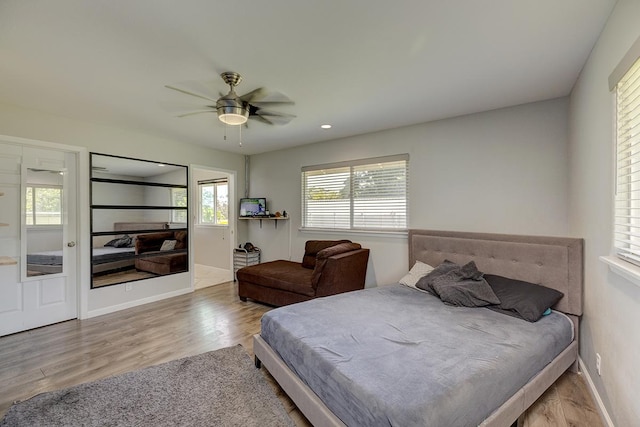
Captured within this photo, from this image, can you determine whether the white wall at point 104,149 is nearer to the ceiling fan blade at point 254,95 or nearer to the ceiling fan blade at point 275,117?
the ceiling fan blade at point 275,117

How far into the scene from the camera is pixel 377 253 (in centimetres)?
409

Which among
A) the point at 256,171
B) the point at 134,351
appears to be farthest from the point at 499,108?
the point at 134,351

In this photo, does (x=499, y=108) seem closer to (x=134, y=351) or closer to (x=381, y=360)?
(x=381, y=360)

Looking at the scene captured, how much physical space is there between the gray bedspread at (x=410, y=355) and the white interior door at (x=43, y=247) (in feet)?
9.82

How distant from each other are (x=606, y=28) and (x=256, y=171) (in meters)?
4.95

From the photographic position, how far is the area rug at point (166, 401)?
1.80m

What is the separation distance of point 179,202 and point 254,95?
9.27 ft

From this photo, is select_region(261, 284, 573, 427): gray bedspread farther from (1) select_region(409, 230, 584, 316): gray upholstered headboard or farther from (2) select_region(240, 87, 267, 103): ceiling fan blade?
(2) select_region(240, 87, 267, 103): ceiling fan blade

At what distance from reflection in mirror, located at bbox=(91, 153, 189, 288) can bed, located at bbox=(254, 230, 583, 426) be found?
281 cm

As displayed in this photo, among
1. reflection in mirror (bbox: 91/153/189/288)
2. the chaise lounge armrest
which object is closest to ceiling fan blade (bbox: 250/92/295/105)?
the chaise lounge armrest

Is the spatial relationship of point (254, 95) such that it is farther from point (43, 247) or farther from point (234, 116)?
point (43, 247)

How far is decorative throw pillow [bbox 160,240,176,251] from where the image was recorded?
4.45 meters

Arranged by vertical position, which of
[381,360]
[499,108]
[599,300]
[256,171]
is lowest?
[381,360]

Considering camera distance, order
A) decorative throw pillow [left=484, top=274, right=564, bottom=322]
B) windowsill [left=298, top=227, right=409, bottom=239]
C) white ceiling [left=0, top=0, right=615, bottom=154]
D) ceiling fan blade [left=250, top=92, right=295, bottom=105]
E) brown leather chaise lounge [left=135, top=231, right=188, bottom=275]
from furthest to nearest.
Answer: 1. brown leather chaise lounge [left=135, top=231, right=188, bottom=275]
2. windowsill [left=298, top=227, right=409, bottom=239]
3. ceiling fan blade [left=250, top=92, right=295, bottom=105]
4. decorative throw pillow [left=484, top=274, right=564, bottom=322]
5. white ceiling [left=0, top=0, right=615, bottom=154]
